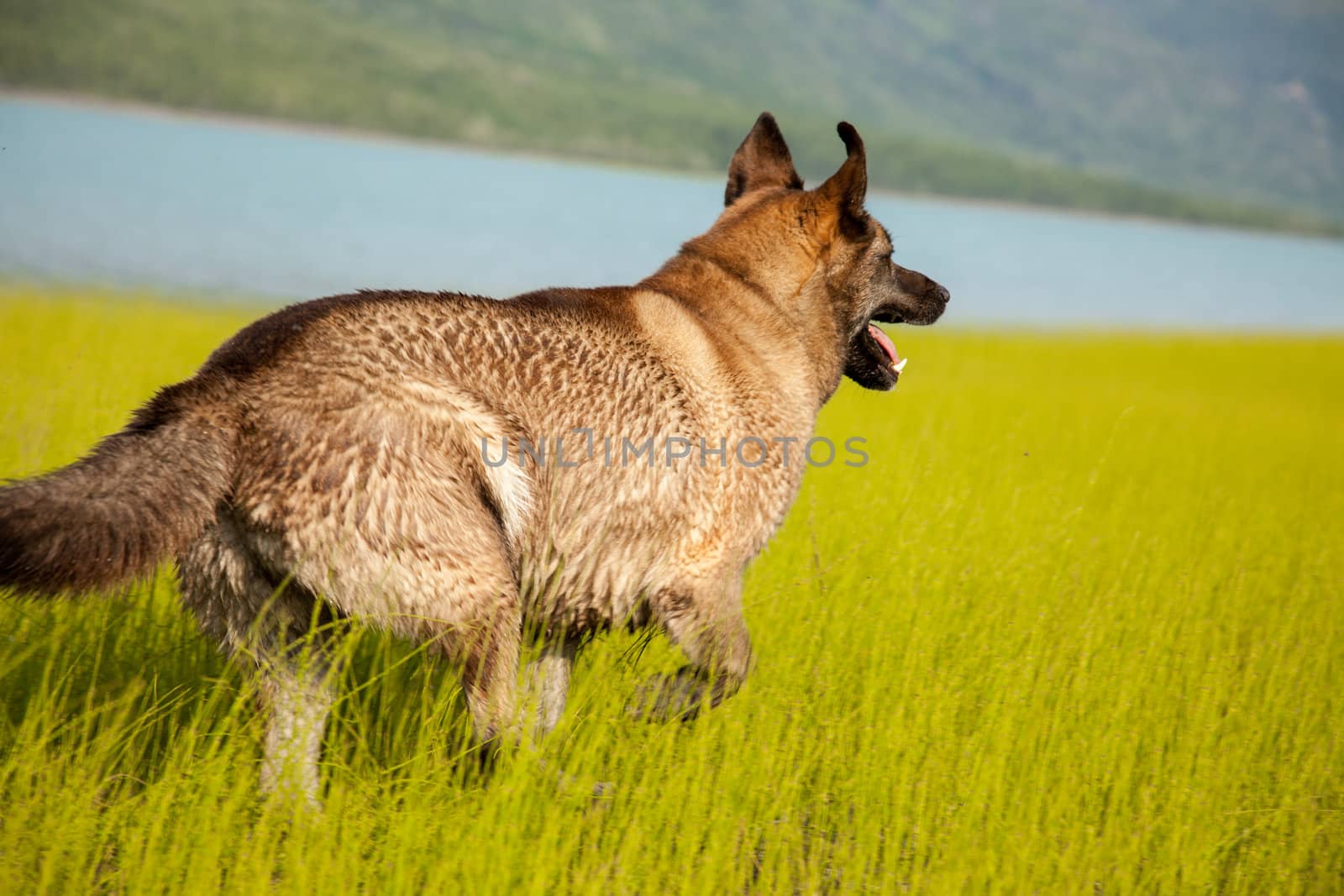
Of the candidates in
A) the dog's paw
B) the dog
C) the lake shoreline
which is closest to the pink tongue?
the dog

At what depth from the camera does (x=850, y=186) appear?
4.75 m

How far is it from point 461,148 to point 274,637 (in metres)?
113

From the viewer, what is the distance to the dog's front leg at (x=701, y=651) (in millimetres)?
4125

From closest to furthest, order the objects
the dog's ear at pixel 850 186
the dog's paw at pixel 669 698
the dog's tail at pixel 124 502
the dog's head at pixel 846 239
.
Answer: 1. the dog's tail at pixel 124 502
2. the dog's paw at pixel 669 698
3. the dog's ear at pixel 850 186
4. the dog's head at pixel 846 239

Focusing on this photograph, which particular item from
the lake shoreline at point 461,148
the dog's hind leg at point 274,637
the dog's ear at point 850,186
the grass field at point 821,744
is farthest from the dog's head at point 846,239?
the lake shoreline at point 461,148

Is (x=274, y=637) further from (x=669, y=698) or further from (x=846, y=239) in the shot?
(x=846, y=239)

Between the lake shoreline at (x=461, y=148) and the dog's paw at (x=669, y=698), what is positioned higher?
the lake shoreline at (x=461, y=148)

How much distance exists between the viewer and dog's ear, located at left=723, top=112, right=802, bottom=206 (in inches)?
212

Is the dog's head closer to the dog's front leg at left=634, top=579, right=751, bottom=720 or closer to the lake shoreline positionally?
the dog's front leg at left=634, top=579, right=751, bottom=720

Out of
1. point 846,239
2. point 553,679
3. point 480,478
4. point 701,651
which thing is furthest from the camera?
point 846,239

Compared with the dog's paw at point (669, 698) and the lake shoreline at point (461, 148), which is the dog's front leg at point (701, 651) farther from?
the lake shoreline at point (461, 148)

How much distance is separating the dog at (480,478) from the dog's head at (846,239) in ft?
0.07

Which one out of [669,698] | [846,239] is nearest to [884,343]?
[846,239]

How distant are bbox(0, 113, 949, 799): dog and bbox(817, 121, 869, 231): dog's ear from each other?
1cm
